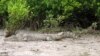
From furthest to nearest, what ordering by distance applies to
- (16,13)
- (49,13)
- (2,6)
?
1. (2,6)
2. (49,13)
3. (16,13)

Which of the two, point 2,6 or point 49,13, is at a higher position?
point 2,6

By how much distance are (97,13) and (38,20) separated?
1966 millimetres

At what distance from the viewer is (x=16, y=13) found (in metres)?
9.27

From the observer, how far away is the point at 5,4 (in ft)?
33.2

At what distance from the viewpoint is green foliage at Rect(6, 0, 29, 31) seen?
924cm

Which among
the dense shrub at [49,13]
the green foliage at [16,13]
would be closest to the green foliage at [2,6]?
the dense shrub at [49,13]

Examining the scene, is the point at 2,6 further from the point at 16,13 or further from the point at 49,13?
the point at 49,13

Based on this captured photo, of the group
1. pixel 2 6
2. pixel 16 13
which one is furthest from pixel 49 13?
pixel 2 6

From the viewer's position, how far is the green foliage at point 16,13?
9.24 metres

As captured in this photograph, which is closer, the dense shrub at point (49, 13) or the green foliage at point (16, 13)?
the green foliage at point (16, 13)

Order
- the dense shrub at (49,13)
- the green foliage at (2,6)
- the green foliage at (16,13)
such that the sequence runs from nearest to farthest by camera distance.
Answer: the green foliage at (16,13) < the dense shrub at (49,13) < the green foliage at (2,6)

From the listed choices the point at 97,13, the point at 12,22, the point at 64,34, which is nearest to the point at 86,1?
the point at 97,13

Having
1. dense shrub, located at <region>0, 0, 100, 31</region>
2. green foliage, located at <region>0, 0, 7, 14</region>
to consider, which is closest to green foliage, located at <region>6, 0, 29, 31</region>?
dense shrub, located at <region>0, 0, 100, 31</region>

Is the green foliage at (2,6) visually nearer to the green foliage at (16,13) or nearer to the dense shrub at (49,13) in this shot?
the dense shrub at (49,13)
